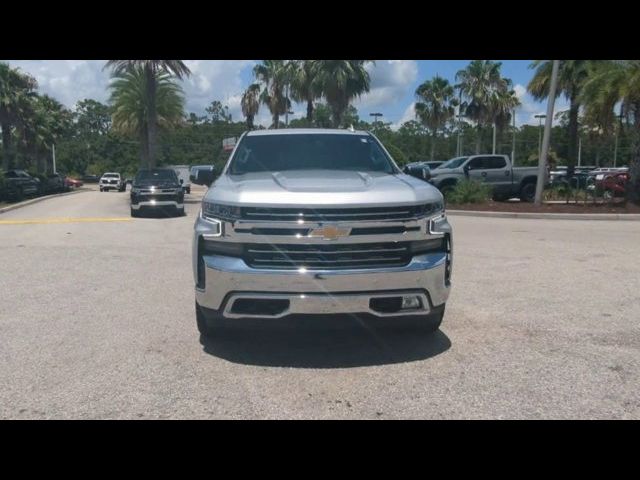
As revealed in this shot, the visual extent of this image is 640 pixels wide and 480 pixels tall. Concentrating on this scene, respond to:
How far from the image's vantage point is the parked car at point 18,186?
2523 centimetres

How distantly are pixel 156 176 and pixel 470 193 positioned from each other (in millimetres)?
10831

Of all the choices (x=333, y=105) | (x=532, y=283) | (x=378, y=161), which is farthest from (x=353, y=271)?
(x=333, y=105)

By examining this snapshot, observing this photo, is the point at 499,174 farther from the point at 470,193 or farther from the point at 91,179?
the point at 91,179

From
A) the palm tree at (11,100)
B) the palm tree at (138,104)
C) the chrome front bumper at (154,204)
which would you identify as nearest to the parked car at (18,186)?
the palm tree at (11,100)

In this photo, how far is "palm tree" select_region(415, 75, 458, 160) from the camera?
172 feet

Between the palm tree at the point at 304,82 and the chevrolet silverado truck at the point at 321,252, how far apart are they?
26.9 m

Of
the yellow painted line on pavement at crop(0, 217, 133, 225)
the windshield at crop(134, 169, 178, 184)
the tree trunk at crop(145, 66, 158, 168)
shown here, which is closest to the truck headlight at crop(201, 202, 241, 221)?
the yellow painted line on pavement at crop(0, 217, 133, 225)

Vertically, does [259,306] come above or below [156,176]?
below

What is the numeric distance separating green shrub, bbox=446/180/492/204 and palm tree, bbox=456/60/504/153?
28554 mm

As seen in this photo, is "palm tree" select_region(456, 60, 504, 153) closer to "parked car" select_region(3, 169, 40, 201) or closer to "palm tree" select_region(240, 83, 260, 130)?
"palm tree" select_region(240, 83, 260, 130)

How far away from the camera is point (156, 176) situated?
65.1 feet

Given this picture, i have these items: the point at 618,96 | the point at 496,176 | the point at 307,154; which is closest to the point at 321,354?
the point at 307,154

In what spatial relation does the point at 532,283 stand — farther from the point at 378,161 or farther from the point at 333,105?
the point at 333,105

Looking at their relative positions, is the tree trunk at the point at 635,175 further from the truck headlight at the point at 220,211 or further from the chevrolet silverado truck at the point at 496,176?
the truck headlight at the point at 220,211
